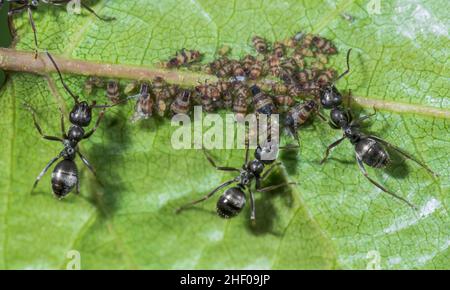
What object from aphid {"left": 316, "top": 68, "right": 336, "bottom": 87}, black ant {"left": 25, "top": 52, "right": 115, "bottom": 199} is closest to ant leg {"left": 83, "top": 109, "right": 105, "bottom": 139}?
black ant {"left": 25, "top": 52, "right": 115, "bottom": 199}

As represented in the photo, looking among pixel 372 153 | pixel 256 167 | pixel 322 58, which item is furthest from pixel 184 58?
pixel 372 153

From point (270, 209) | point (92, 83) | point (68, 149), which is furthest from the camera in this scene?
point (270, 209)

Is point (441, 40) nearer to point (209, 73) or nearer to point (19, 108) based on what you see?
point (209, 73)

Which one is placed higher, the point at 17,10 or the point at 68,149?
the point at 17,10

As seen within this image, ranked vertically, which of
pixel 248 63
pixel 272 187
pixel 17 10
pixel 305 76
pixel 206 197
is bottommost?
pixel 206 197

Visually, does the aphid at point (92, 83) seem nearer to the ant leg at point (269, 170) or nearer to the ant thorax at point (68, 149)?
the ant thorax at point (68, 149)

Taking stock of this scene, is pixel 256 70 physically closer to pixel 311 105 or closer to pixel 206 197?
pixel 311 105
